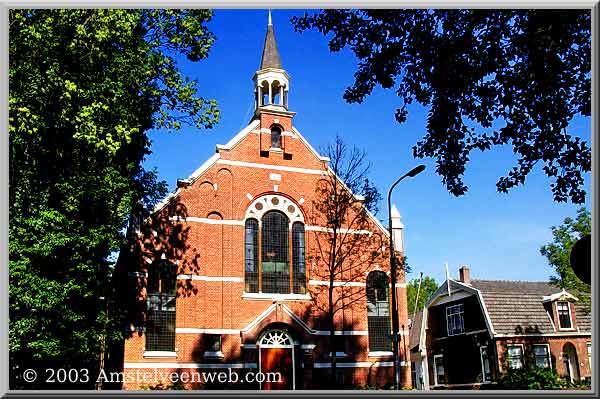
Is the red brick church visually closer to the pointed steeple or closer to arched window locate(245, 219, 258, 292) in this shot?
arched window locate(245, 219, 258, 292)

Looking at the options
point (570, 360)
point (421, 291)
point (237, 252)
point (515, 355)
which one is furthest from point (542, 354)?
point (421, 291)

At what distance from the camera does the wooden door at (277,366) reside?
79.8 feet

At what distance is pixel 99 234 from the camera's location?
18.2 metres

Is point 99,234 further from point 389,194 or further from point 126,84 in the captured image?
point 389,194

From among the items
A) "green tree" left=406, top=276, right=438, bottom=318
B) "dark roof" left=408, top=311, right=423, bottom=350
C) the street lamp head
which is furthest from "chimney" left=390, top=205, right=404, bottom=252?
"green tree" left=406, top=276, right=438, bottom=318

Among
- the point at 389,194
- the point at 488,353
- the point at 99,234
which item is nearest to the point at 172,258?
the point at 99,234

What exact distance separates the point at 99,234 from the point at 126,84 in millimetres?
4508

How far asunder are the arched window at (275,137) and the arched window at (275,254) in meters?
3.22

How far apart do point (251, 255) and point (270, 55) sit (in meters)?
9.95

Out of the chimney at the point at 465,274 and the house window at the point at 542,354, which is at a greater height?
the chimney at the point at 465,274

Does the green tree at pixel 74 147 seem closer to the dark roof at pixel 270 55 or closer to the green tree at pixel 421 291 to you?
the dark roof at pixel 270 55

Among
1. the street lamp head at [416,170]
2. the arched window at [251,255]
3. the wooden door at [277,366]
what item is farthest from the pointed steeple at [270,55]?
the wooden door at [277,366]

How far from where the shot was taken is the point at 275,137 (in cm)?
2770

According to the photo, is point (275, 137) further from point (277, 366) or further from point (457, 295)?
point (457, 295)
